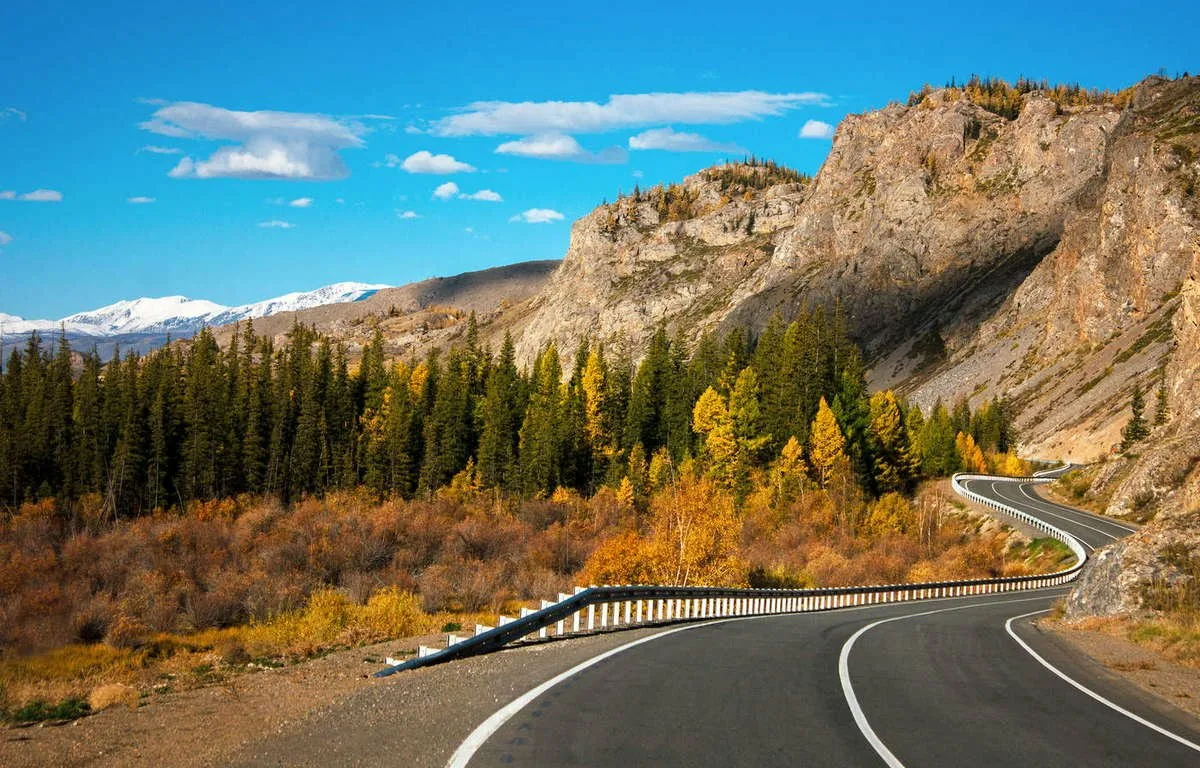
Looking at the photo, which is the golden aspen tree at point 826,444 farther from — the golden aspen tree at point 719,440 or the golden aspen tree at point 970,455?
the golden aspen tree at point 970,455

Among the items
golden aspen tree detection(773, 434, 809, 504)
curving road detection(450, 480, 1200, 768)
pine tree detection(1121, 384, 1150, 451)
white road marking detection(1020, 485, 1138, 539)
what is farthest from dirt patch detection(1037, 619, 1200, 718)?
pine tree detection(1121, 384, 1150, 451)

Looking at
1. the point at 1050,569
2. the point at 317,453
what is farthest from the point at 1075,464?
the point at 317,453

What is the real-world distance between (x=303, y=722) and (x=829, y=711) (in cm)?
532

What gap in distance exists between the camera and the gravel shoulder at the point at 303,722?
812 cm

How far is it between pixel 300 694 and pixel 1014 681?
942 centimetres

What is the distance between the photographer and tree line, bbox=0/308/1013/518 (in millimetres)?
76812

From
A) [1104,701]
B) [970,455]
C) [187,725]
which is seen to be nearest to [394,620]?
[187,725]

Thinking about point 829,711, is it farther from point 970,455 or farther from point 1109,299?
point 1109,299

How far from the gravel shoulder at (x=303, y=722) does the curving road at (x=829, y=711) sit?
1.67 ft

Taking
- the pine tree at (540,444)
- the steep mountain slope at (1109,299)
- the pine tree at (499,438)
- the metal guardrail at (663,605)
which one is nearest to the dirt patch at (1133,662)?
the metal guardrail at (663,605)

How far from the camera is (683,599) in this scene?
2405 centimetres

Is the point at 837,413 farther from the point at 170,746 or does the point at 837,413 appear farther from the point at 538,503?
the point at 170,746

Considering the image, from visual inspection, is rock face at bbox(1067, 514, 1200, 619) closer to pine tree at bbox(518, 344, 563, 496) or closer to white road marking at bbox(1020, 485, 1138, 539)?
white road marking at bbox(1020, 485, 1138, 539)

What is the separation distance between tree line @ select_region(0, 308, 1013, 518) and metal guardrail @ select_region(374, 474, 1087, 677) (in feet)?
94.4
